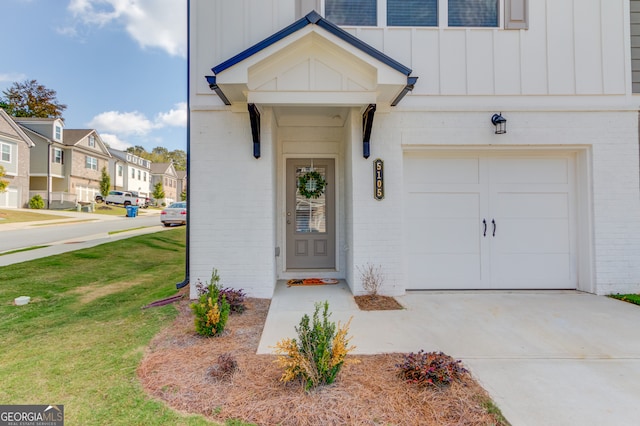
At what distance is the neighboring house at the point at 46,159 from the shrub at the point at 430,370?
109ft

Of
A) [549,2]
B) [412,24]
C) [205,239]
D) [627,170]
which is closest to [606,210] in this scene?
[627,170]

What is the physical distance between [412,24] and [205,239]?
15.3 ft

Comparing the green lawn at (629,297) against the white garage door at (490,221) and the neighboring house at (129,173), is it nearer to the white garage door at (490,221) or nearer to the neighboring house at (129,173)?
the white garage door at (490,221)

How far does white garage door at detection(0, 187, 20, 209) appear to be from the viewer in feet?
70.3

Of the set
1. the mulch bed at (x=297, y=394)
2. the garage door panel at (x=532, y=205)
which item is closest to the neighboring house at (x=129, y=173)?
the mulch bed at (x=297, y=394)

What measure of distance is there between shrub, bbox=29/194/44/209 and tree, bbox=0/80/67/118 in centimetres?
1692

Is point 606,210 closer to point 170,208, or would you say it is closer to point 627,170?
point 627,170

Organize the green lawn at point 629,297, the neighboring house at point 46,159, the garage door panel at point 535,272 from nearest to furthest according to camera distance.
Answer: the green lawn at point 629,297
the garage door panel at point 535,272
the neighboring house at point 46,159

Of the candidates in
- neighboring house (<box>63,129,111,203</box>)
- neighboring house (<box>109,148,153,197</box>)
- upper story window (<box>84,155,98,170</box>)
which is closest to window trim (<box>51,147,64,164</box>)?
neighboring house (<box>63,129,111,203</box>)

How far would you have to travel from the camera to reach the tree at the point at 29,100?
107 feet

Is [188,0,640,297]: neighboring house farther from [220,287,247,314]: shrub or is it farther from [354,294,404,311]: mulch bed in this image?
[220,287,247,314]: shrub

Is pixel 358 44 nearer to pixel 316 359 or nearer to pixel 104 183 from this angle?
pixel 316 359

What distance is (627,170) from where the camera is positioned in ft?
15.6

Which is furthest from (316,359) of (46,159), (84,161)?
(84,161)
